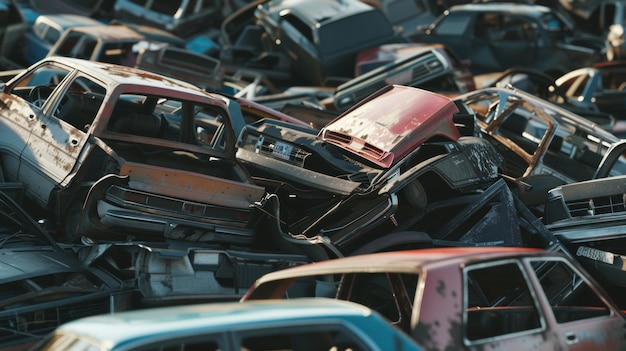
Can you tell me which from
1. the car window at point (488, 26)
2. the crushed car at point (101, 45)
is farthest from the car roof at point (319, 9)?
the car window at point (488, 26)

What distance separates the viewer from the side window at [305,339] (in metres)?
4.41

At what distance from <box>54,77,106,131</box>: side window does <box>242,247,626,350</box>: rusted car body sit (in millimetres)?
3295

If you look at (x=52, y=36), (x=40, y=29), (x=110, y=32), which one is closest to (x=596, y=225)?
(x=110, y=32)

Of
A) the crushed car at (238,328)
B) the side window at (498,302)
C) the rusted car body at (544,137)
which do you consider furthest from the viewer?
the rusted car body at (544,137)

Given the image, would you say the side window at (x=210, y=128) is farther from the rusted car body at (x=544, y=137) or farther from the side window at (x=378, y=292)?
the side window at (x=378, y=292)

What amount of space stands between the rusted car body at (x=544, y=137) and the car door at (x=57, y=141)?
14.2ft

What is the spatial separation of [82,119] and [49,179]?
838mm

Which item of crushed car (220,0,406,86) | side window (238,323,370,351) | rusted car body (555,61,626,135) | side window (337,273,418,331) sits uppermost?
side window (238,323,370,351)

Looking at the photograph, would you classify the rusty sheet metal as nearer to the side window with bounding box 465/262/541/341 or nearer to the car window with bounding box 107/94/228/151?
the car window with bounding box 107/94/228/151

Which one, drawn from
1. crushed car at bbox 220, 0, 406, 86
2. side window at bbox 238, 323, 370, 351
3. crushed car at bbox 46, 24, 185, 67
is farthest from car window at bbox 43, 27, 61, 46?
side window at bbox 238, 323, 370, 351

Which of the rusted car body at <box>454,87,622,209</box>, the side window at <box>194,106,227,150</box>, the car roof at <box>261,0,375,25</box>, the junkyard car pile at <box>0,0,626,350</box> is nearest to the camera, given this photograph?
the junkyard car pile at <box>0,0,626,350</box>

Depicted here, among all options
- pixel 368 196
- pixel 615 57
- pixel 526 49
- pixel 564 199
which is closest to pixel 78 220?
→ pixel 368 196

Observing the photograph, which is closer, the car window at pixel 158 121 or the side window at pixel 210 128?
the car window at pixel 158 121

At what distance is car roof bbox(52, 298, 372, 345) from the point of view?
420cm
